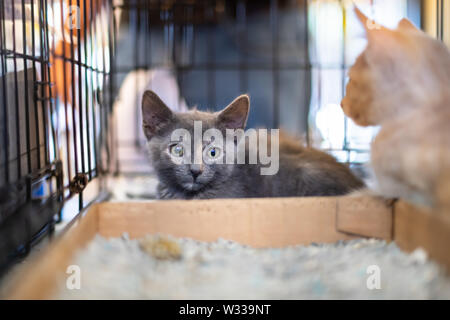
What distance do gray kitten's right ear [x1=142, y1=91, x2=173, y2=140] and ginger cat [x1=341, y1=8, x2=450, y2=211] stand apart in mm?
659

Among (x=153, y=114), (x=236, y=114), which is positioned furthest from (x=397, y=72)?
(x=153, y=114)

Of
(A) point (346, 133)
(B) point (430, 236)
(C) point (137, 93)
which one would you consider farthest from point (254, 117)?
(B) point (430, 236)

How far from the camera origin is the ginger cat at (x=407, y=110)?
3.01 ft

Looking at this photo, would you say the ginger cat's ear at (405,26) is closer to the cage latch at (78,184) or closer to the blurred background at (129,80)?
the blurred background at (129,80)

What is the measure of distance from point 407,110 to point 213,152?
0.63 meters

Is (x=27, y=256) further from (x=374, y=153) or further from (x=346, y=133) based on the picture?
(x=346, y=133)

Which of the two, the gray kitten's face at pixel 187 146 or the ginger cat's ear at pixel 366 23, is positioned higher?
the ginger cat's ear at pixel 366 23

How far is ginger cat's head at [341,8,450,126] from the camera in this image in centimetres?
104

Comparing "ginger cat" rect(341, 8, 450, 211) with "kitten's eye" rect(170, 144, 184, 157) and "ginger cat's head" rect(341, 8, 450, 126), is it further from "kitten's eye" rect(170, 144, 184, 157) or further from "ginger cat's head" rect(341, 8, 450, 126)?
"kitten's eye" rect(170, 144, 184, 157)

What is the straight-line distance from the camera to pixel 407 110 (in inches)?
41.4

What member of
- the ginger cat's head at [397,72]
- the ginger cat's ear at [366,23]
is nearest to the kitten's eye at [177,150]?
the ginger cat's head at [397,72]

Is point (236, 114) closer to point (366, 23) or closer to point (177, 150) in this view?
point (177, 150)

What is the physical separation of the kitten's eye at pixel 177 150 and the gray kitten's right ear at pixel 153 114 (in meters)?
0.11
